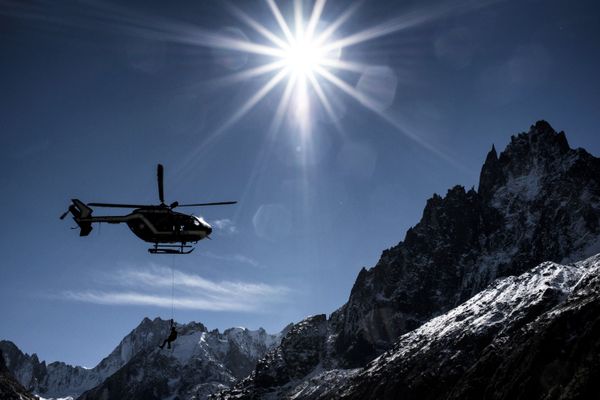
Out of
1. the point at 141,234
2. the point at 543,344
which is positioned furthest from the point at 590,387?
the point at 141,234

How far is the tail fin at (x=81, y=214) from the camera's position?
4984cm

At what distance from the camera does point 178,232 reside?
154 feet

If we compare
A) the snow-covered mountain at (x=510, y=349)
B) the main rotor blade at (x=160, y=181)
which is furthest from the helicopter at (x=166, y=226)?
the snow-covered mountain at (x=510, y=349)

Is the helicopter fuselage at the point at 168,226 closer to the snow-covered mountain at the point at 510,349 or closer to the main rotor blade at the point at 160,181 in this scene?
the main rotor blade at the point at 160,181

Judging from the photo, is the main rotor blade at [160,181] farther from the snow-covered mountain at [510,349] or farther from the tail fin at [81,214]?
the snow-covered mountain at [510,349]

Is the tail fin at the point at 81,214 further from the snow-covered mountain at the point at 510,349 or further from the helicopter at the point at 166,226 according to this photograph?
the snow-covered mountain at the point at 510,349

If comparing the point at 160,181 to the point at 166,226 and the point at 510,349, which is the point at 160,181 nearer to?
the point at 166,226

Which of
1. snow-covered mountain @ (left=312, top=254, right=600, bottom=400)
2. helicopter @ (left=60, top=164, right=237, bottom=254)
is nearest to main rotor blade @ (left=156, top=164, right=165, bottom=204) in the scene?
helicopter @ (left=60, top=164, right=237, bottom=254)

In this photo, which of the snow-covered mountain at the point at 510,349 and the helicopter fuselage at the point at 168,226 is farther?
the snow-covered mountain at the point at 510,349

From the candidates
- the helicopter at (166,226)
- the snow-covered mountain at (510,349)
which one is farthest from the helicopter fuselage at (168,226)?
the snow-covered mountain at (510,349)

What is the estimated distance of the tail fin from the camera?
4984 centimetres

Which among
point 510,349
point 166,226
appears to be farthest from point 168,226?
point 510,349

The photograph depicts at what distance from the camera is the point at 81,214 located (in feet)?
165

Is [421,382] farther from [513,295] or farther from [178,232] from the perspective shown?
[178,232]
